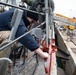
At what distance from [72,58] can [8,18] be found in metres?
2.47

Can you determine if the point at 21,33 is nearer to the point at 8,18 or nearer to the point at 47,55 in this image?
the point at 8,18

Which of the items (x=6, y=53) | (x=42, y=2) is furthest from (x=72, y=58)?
(x=6, y=53)

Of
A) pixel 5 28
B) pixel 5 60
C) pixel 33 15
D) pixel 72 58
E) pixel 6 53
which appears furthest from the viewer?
pixel 72 58

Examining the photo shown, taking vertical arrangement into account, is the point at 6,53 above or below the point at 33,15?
below

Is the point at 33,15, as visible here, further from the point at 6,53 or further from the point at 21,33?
the point at 6,53


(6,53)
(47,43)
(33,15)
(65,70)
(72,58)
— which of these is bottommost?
(65,70)

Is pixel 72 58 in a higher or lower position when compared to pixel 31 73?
lower

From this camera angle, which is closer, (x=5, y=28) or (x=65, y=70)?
(x=5, y=28)

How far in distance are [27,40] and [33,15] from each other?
1.70ft

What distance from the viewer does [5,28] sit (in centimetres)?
175

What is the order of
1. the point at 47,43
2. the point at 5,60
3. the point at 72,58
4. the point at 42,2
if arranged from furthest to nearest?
the point at 72,58 → the point at 42,2 → the point at 47,43 → the point at 5,60

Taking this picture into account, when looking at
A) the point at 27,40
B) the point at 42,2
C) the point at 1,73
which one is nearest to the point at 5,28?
the point at 27,40

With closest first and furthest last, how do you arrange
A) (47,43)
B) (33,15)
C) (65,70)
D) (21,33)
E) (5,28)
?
(21,33) → (5,28) → (33,15) → (47,43) → (65,70)

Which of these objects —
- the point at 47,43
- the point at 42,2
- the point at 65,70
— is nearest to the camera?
the point at 47,43
